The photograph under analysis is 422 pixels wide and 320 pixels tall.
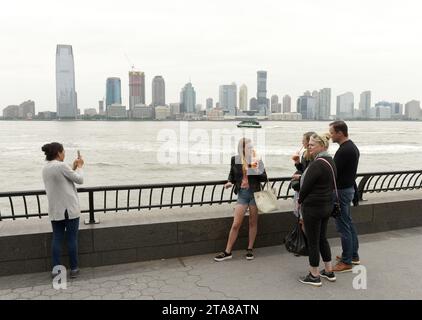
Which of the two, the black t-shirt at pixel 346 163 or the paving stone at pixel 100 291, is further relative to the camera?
the black t-shirt at pixel 346 163

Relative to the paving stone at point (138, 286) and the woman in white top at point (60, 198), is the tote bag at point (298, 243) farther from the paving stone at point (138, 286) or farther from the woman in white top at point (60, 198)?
the woman in white top at point (60, 198)

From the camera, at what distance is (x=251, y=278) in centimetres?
464

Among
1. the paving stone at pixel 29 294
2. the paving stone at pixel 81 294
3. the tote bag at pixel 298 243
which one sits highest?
the tote bag at pixel 298 243

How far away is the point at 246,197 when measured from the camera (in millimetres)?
5164

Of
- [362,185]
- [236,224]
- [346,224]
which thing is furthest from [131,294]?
[362,185]

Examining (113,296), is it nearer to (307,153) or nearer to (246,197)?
(246,197)

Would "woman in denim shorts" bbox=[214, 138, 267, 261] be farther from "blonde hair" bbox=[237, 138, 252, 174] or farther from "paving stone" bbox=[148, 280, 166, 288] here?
"paving stone" bbox=[148, 280, 166, 288]

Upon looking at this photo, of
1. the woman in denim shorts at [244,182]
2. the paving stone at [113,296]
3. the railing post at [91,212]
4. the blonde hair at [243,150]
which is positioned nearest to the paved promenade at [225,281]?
the paving stone at [113,296]

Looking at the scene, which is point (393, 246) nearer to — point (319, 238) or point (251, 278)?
point (319, 238)

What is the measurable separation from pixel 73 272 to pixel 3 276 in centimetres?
82

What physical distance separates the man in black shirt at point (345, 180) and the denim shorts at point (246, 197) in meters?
1.07

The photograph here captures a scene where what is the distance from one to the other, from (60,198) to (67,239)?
0.52 metres

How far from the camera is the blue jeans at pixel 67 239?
454 cm
